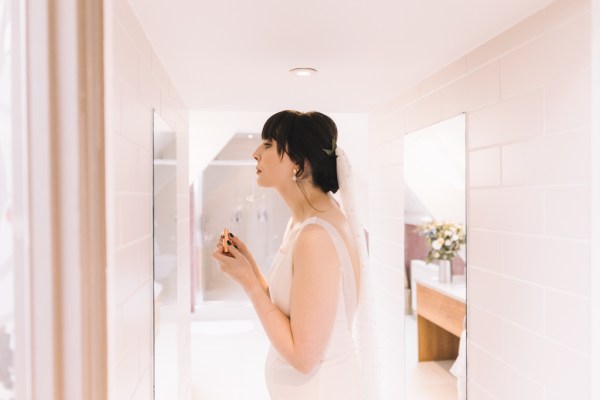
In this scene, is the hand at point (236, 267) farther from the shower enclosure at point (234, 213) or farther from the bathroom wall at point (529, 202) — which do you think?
the shower enclosure at point (234, 213)

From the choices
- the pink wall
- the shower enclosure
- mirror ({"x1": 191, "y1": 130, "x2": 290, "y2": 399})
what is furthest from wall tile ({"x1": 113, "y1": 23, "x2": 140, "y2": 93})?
the shower enclosure

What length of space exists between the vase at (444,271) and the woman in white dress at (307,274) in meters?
0.35

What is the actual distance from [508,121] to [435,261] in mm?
624

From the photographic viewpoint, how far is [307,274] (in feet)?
4.10

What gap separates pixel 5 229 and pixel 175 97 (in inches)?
48.1

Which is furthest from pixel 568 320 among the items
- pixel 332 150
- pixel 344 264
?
pixel 332 150

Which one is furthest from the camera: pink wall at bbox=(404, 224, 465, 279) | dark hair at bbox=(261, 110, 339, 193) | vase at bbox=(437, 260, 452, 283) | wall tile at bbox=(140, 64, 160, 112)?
pink wall at bbox=(404, 224, 465, 279)

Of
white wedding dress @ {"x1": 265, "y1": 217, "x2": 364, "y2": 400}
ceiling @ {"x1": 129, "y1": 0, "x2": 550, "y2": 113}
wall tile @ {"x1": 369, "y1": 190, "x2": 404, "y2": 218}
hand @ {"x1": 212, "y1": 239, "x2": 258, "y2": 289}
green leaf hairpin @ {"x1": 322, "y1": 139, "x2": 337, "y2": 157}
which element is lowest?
white wedding dress @ {"x1": 265, "y1": 217, "x2": 364, "y2": 400}

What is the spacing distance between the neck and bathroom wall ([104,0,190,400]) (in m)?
0.45

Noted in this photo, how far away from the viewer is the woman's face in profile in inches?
57.8

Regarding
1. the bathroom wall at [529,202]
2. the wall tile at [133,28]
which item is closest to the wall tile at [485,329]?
the bathroom wall at [529,202]

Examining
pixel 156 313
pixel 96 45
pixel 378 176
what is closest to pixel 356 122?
pixel 378 176

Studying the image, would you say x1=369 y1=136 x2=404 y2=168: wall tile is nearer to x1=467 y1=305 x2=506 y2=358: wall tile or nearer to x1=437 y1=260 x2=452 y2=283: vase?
x1=437 y1=260 x2=452 y2=283: vase

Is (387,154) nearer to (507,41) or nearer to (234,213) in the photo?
(507,41)
